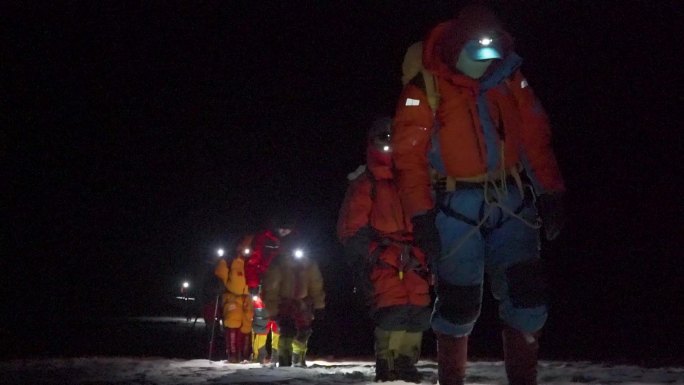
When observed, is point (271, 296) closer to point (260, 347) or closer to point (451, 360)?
point (260, 347)

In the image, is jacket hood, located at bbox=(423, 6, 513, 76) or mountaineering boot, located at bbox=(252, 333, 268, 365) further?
mountaineering boot, located at bbox=(252, 333, 268, 365)

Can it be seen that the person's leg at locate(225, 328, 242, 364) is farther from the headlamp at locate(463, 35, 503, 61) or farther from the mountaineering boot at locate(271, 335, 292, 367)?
the headlamp at locate(463, 35, 503, 61)

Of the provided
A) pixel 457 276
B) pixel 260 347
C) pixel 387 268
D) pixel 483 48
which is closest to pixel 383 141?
pixel 387 268

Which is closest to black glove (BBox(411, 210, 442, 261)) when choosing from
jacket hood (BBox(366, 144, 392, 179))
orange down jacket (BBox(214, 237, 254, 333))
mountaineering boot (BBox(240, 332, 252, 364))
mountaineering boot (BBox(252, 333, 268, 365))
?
jacket hood (BBox(366, 144, 392, 179))

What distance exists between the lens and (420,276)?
6.80 m

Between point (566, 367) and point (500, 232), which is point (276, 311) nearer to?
point (566, 367)

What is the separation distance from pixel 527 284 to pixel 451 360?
61 cm

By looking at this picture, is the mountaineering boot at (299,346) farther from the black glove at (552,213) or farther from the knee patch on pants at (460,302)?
the black glove at (552,213)

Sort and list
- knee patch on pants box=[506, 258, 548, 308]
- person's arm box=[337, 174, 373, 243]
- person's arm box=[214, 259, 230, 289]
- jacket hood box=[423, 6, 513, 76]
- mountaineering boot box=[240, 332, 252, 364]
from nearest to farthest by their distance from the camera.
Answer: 1. knee patch on pants box=[506, 258, 548, 308]
2. jacket hood box=[423, 6, 513, 76]
3. person's arm box=[337, 174, 373, 243]
4. mountaineering boot box=[240, 332, 252, 364]
5. person's arm box=[214, 259, 230, 289]

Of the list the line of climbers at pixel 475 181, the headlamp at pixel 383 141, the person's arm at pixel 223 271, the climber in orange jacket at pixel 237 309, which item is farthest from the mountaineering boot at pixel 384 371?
the person's arm at pixel 223 271

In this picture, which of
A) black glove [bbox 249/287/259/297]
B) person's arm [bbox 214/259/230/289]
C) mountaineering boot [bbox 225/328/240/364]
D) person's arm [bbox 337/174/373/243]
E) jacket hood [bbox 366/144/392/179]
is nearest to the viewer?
person's arm [bbox 337/174/373/243]

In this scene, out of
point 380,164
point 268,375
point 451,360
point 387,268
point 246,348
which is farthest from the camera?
point 246,348

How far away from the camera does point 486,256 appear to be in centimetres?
453

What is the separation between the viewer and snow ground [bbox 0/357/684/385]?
6938 millimetres
